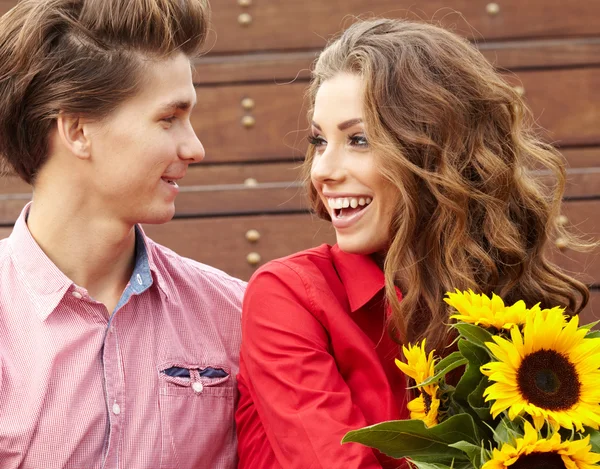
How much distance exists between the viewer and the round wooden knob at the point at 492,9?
2.97m

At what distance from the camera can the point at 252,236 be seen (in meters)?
2.71

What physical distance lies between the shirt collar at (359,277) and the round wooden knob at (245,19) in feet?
4.69

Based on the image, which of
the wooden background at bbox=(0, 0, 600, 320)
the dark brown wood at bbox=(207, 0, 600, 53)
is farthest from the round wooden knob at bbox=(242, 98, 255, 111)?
the dark brown wood at bbox=(207, 0, 600, 53)

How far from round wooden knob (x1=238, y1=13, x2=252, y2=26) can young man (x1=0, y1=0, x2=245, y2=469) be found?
1.19 meters

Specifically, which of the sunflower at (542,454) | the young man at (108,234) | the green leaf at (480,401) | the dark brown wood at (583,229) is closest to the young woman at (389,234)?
the young man at (108,234)

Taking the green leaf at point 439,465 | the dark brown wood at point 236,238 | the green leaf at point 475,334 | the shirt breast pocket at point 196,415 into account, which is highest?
the green leaf at point 475,334

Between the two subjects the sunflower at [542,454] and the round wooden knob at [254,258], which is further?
the round wooden knob at [254,258]

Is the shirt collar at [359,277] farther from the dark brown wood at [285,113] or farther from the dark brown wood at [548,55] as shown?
the dark brown wood at [548,55]

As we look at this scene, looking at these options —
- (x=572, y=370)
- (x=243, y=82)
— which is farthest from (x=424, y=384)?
(x=243, y=82)

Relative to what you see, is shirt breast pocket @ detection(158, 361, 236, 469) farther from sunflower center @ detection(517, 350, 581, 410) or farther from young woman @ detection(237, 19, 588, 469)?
sunflower center @ detection(517, 350, 581, 410)

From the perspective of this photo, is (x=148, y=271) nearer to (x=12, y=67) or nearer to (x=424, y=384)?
(x=12, y=67)

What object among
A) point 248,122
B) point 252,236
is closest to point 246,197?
point 252,236

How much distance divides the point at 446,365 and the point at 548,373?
6.5 inches

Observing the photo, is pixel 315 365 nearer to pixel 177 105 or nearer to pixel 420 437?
pixel 420 437
